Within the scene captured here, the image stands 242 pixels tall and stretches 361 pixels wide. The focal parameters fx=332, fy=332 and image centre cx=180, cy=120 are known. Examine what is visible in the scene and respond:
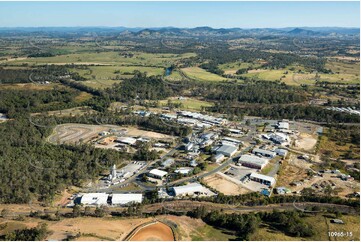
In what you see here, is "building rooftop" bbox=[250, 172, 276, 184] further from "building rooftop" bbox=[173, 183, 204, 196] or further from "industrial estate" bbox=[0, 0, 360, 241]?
"building rooftop" bbox=[173, 183, 204, 196]

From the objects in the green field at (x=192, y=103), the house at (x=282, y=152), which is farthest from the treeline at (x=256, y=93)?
the house at (x=282, y=152)

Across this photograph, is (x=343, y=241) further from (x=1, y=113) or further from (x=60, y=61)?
(x=60, y=61)

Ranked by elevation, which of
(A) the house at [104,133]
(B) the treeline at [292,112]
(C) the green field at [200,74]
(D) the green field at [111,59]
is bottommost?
(A) the house at [104,133]

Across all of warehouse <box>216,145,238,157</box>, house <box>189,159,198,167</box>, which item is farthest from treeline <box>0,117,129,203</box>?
warehouse <box>216,145,238,157</box>

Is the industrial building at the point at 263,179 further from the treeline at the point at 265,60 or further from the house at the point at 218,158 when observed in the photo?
the treeline at the point at 265,60

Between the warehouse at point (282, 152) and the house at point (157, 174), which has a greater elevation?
the warehouse at point (282, 152)

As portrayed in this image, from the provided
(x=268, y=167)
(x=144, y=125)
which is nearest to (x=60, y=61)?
(x=144, y=125)
